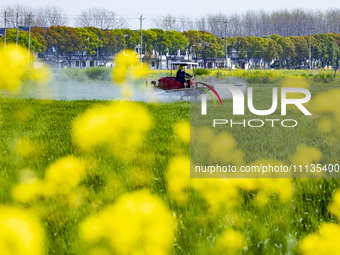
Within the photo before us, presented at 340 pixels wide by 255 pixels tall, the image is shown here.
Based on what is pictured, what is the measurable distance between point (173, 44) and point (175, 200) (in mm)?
33635

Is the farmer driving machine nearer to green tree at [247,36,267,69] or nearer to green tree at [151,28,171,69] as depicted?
green tree at [151,28,171,69]

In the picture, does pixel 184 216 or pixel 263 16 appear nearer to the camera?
pixel 184 216

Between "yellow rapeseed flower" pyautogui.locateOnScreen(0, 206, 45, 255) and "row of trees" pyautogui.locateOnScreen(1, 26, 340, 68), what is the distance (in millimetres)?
29974

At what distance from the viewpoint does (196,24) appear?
46.2m

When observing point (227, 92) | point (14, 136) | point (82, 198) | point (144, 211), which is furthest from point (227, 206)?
point (227, 92)

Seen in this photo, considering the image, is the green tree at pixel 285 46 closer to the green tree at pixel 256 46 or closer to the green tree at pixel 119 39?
the green tree at pixel 256 46

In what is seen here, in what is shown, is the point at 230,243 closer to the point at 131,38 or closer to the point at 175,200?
the point at 175,200

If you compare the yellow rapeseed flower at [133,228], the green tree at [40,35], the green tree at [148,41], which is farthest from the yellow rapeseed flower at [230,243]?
the green tree at [40,35]

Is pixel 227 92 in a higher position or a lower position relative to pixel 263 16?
lower

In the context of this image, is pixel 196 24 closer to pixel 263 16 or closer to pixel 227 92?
pixel 263 16

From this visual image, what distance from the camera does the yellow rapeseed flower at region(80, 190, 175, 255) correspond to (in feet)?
5.99

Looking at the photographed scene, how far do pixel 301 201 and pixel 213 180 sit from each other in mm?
579

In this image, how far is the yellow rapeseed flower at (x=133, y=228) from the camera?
1.83 meters

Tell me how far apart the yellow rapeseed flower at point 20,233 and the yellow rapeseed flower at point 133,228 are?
19cm
